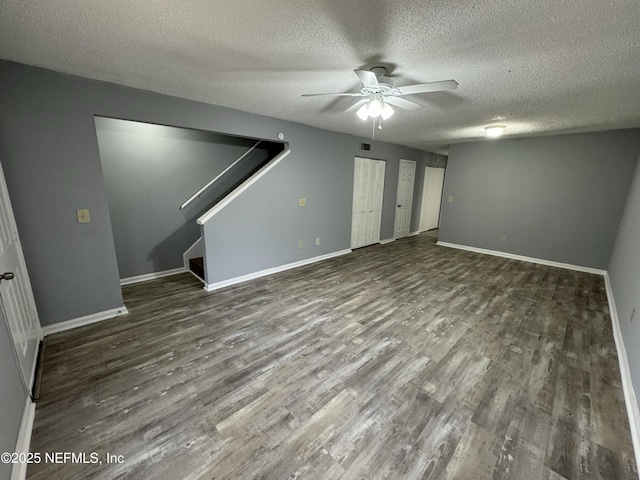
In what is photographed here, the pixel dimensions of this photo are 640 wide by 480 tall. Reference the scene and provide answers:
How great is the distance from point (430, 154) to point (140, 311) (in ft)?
25.2

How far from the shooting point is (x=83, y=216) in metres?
2.48

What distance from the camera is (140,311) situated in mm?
2912

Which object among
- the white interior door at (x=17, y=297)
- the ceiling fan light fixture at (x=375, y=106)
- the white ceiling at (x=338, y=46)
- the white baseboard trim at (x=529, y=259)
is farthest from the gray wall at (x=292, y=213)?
the white baseboard trim at (x=529, y=259)

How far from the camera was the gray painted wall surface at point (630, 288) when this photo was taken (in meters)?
1.94

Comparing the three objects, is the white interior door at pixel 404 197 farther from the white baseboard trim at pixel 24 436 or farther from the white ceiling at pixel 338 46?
the white baseboard trim at pixel 24 436

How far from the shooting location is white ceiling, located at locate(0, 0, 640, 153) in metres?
1.35

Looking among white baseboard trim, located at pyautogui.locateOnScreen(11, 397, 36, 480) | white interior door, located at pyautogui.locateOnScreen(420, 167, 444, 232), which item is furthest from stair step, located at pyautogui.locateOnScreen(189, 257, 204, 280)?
white interior door, located at pyautogui.locateOnScreen(420, 167, 444, 232)

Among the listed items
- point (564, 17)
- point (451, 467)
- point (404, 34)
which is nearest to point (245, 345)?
point (451, 467)

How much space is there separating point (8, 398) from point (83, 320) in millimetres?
1504

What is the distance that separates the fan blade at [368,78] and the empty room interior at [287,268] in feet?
0.06

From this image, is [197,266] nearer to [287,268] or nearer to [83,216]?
[287,268]

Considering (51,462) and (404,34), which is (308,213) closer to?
(404,34)

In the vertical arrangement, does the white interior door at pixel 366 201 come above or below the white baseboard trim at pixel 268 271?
above

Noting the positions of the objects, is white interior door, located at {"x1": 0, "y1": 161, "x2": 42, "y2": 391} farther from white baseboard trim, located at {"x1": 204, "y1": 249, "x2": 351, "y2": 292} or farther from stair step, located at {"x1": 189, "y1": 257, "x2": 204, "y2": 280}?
stair step, located at {"x1": 189, "y1": 257, "x2": 204, "y2": 280}
